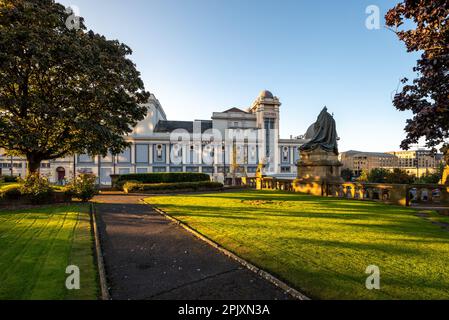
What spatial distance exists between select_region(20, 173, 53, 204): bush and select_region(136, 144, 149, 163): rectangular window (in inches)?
1689

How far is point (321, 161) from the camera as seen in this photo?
17891mm

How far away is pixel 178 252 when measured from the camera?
18.8 feet

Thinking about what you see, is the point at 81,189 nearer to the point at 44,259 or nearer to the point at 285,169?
the point at 44,259

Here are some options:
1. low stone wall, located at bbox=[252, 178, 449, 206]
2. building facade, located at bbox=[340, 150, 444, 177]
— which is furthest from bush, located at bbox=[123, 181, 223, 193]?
building facade, located at bbox=[340, 150, 444, 177]

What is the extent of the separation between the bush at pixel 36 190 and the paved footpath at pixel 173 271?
909 centimetres

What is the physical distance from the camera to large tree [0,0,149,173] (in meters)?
12.5

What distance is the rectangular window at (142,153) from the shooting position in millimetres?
56469

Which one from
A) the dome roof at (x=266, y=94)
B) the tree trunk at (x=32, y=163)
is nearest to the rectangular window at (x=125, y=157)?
the dome roof at (x=266, y=94)

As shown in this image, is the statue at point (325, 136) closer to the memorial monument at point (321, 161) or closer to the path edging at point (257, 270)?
the memorial monument at point (321, 161)

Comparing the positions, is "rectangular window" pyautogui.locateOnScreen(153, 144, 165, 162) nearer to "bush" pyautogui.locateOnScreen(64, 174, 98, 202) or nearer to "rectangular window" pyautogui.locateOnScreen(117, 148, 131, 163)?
"rectangular window" pyautogui.locateOnScreen(117, 148, 131, 163)

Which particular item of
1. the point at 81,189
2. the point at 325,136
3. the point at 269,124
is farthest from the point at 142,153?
the point at 325,136
